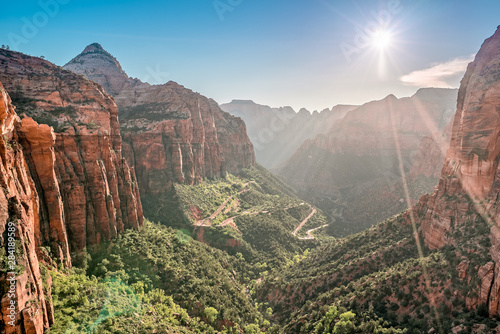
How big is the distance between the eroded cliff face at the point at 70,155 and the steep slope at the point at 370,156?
90329mm

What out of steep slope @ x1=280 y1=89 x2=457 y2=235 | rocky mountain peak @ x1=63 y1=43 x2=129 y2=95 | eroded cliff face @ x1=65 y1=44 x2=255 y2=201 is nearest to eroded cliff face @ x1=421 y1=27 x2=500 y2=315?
steep slope @ x1=280 y1=89 x2=457 y2=235

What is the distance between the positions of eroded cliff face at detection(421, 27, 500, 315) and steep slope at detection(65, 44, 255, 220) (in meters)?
66.0

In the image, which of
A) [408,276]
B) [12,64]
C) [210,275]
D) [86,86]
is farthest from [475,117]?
[12,64]

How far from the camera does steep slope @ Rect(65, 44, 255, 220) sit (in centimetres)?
7588

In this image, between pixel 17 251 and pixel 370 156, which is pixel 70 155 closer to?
pixel 17 251

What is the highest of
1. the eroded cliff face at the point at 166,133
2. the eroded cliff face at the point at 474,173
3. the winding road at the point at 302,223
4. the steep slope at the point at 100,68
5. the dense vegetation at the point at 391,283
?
the steep slope at the point at 100,68

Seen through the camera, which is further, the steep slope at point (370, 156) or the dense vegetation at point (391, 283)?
the steep slope at point (370, 156)

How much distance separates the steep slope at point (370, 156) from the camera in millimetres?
113500

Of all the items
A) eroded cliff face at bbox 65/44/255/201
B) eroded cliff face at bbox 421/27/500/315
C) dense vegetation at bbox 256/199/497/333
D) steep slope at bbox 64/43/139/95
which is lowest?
dense vegetation at bbox 256/199/497/333

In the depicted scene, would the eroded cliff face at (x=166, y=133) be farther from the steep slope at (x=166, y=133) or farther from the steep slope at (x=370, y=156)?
the steep slope at (x=370, y=156)

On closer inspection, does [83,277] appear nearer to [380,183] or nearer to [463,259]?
[463,259]

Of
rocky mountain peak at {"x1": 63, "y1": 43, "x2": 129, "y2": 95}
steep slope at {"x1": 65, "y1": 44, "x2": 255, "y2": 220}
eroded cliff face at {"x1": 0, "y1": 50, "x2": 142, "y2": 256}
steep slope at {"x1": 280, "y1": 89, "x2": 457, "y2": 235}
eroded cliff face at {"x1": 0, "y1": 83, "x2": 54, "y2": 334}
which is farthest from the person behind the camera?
steep slope at {"x1": 280, "y1": 89, "x2": 457, "y2": 235}

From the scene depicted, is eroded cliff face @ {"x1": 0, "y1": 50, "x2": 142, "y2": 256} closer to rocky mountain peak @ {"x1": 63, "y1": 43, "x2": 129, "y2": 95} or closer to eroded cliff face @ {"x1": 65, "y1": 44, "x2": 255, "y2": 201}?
eroded cliff face @ {"x1": 65, "y1": 44, "x2": 255, "y2": 201}

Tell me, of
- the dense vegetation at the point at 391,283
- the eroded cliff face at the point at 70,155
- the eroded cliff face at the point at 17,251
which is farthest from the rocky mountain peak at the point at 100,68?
the dense vegetation at the point at 391,283
